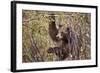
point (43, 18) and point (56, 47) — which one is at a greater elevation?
point (43, 18)

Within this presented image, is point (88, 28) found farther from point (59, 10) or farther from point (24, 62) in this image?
point (24, 62)

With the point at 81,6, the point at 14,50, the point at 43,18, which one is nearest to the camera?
the point at 14,50

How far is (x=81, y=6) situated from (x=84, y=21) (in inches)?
4.8

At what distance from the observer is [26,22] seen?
5.17ft

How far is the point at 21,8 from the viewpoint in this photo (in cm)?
155

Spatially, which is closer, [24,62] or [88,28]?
[24,62]

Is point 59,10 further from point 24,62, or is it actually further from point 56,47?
point 24,62

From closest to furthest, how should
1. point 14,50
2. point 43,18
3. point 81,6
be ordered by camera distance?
1. point 14,50
2. point 43,18
3. point 81,6

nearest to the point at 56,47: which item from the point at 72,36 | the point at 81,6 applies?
the point at 72,36

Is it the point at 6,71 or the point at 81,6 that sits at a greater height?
the point at 81,6

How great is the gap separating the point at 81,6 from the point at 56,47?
0.37 meters

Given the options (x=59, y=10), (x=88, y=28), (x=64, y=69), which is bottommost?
(x=64, y=69)

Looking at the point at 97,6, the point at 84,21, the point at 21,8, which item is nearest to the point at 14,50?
the point at 21,8

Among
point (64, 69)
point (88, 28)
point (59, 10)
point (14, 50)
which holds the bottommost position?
point (64, 69)
